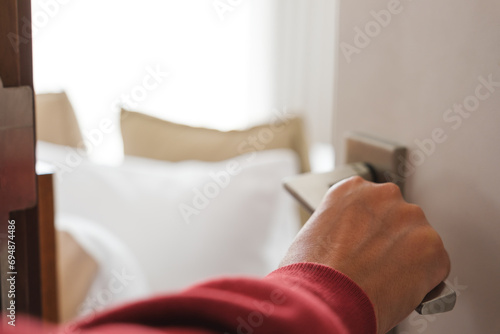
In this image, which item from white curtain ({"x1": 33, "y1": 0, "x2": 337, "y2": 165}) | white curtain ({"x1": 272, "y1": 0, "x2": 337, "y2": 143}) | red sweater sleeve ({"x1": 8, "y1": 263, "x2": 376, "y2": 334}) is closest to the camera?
red sweater sleeve ({"x1": 8, "y1": 263, "x2": 376, "y2": 334})

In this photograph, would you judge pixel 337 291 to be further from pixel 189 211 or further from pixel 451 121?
pixel 189 211

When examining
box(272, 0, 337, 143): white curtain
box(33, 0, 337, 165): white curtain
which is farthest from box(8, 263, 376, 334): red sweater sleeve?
→ box(272, 0, 337, 143): white curtain

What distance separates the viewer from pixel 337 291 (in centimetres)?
31

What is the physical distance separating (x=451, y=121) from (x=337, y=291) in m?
0.18

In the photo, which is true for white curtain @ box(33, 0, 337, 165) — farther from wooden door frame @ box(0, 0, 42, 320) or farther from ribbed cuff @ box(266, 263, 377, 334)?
ribbed cuff @ box(266, 263, 377, 334)

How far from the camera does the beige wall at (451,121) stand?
372 millimetres

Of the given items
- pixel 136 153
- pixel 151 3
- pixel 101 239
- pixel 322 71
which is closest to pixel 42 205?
pixel 101 239

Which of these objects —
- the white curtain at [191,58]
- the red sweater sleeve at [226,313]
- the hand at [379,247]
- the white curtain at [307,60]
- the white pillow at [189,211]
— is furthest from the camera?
the white curtain at [307,60]

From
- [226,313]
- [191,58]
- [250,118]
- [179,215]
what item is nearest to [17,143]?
[226,313]

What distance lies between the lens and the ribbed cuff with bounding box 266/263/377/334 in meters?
0.30

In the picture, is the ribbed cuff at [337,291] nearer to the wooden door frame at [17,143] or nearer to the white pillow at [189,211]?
the wooden door frame at [17,143]

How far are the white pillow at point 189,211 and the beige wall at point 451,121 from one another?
1.95ft

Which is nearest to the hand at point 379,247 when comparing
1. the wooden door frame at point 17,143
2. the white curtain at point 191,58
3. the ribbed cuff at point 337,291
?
the ribbed cuff at point 337,291

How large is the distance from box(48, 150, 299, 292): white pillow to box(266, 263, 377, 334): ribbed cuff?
2.33 feet
